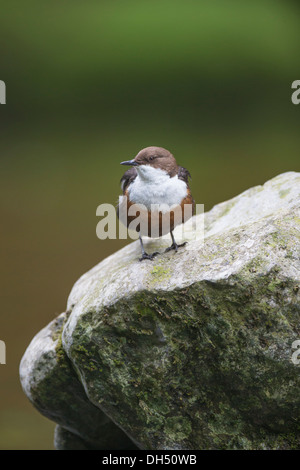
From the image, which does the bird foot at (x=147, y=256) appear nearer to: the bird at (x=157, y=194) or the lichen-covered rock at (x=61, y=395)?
the bird at (x=157, y=194)

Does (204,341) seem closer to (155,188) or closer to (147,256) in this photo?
(147,256)

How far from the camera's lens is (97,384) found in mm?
2609

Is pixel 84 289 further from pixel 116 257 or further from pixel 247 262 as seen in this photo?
pixel 247 262

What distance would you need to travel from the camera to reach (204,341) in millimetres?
2355

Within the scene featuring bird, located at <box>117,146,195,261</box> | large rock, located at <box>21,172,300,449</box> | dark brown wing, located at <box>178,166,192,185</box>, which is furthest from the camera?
dark brown wing, located at <box>178,166,192,185</box>

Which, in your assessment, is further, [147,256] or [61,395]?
[61,395]

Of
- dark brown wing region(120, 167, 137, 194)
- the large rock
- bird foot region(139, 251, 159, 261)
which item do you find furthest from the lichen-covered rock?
A: dark brown wing region(120, 167, 137, 194)

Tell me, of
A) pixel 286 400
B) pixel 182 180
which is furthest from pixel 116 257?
pixel 286 400

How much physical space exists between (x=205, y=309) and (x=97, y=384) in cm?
74

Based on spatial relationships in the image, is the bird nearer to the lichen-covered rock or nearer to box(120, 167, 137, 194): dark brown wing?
box(120, 167, 137, 194): dark brown wing

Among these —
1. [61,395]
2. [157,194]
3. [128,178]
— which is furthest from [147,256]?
[61,395]

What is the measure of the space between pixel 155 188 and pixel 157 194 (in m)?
0.04

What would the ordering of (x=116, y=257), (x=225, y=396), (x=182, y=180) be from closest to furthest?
(x=225, y=396)
(x=182, y=180)
(x=116, y=257)

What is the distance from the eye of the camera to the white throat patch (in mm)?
2723
